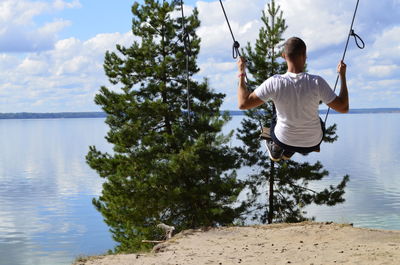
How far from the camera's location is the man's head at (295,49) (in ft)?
14.7

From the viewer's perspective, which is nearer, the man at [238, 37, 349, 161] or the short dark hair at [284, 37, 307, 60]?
the short dark hair at [284, 37, 307, 60]

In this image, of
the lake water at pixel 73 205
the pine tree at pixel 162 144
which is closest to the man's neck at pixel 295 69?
the pine tree at pixel 162 144

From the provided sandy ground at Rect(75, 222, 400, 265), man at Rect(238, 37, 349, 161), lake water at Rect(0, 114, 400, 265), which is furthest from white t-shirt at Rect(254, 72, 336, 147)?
lake water at Rect(0, 114, 400, 265)

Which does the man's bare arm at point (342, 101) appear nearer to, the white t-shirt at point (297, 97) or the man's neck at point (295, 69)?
the white t-shirt at point (297, 97)

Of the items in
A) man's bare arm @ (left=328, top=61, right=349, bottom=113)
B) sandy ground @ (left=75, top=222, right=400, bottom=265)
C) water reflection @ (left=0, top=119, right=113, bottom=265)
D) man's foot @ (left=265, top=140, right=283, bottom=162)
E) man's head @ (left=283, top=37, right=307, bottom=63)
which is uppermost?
man's head @ (left=283, top=37, right=307, bottom=63)

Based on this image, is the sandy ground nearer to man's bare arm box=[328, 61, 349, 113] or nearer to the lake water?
man's bare arm box=[328, 61, 349, 113]

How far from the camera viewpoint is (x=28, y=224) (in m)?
63.1

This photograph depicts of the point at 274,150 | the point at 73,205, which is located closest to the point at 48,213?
the point at 73,205

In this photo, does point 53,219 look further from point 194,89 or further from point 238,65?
point 238,65

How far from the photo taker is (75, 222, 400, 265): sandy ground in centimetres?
855

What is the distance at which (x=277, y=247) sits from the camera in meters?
9.55

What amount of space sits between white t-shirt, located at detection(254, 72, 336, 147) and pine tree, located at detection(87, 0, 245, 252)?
13.1 meters

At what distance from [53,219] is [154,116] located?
49993 millimetres

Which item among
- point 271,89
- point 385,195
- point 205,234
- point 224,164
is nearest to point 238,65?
point 271,89
